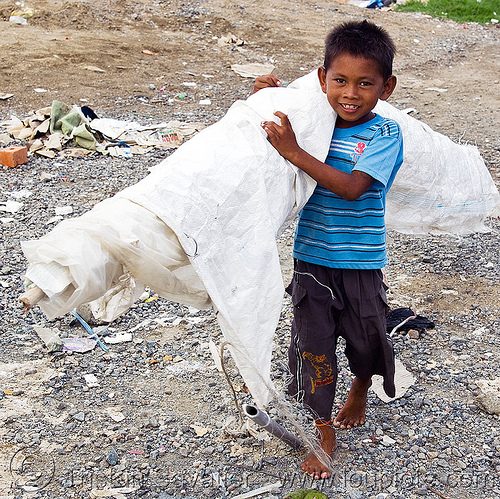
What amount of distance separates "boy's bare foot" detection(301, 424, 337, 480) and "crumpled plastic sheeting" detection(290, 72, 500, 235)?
1199mm

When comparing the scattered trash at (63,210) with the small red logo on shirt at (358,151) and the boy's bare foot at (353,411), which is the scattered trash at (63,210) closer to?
the boy's bare foot at (353,411)

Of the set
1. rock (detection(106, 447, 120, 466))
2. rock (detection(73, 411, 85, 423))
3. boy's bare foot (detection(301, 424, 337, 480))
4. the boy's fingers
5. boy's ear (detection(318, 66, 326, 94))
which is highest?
boy's ear (detection(318, 66, 326, 94))

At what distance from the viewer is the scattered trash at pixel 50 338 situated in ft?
10.3

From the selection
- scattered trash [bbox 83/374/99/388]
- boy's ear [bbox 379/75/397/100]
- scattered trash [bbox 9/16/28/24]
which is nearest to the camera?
boy's ear [bbox 379/75/397/100]

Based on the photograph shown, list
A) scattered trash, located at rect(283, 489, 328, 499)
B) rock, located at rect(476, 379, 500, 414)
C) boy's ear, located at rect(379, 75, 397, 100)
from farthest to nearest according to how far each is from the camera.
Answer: rock, located at rect(476, 379, 500, 414) < scattered trash, located at rect(283, 489, 328, 499) < boy's ear, located at rect(379, 75, 397, 100)

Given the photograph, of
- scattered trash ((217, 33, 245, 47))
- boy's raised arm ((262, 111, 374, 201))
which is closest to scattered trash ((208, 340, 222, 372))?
boy's raised arm ((262, 111, 374, 201))

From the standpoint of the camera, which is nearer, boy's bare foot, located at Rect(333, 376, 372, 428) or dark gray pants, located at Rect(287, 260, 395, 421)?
dark gray pants, located at Rect(287, 260, 395, 421)

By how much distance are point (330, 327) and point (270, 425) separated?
0.42 metres

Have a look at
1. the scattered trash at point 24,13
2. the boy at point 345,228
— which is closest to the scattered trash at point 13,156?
the boy at point 345,228

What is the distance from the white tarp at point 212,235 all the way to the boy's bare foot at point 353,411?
80cm

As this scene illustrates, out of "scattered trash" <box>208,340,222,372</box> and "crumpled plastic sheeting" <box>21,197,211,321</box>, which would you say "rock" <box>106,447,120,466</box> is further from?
"crumpled plastic sheeting" <box>21,197,211,321</box>

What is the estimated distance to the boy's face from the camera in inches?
78.7

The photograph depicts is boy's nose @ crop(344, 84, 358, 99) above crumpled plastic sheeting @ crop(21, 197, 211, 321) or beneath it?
above

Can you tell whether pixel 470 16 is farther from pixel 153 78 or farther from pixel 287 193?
pixel 287 193
